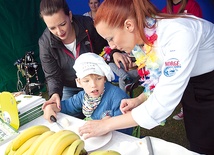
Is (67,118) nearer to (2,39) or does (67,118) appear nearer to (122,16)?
(122,16)

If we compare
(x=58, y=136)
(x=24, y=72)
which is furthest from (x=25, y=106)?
(x=24, y=72)

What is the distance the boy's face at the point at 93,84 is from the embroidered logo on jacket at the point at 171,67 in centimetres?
68

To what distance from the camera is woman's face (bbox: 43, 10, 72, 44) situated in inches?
73.2

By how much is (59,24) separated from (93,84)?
21.1 inches

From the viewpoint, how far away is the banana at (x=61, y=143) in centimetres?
96

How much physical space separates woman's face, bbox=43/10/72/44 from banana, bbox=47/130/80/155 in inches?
40.8

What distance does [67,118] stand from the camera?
1628 mm

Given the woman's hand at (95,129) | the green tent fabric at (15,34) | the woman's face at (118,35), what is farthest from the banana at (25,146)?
the green tent fabric at (15,34)

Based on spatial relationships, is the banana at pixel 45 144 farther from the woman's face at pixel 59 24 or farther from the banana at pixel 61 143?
the woman's face at pixel 59 24

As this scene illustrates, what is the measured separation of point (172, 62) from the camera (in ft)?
3.43

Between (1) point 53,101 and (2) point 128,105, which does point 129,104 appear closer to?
(2) point 128,105

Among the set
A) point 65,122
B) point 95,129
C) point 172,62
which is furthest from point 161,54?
point 65,122

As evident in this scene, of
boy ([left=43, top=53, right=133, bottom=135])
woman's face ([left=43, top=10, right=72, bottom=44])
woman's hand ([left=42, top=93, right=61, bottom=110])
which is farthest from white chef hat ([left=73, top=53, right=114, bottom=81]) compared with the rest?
woman's face ([left=43, top=10, right=72, bottom=44])

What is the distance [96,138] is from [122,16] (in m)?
0.61
